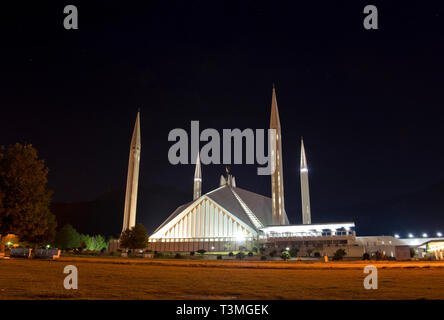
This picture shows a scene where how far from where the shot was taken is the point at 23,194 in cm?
2130

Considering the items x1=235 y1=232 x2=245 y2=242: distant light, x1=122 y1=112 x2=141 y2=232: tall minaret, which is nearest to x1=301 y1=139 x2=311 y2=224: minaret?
x1=235 y1=232 x2=245 y2=242: distant light

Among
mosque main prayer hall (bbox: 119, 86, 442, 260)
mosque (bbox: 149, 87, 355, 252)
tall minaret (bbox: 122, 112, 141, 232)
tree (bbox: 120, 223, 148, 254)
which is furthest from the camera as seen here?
tall minaret (bbox: 122, 112, 141, 232)

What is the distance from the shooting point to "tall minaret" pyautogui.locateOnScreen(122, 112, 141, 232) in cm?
4734

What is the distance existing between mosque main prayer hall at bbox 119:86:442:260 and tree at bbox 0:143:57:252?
892 inches

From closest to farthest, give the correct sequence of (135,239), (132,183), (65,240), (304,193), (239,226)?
(135,239), (239,226), (132,183), (65,240), (304,193)

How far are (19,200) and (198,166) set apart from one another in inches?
1717

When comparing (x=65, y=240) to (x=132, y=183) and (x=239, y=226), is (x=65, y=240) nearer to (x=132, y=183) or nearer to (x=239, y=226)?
(x=132, y=183)

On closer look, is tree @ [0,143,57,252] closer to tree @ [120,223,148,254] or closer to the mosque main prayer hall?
tree @ [120,223,148,254]

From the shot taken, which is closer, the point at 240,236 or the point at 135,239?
the point at 135,239

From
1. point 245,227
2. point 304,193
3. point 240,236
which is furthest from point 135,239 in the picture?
point 304,193

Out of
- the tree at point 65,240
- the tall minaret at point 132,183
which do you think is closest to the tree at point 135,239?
the tall minaret at point 132,183

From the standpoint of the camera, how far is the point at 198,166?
210 ft

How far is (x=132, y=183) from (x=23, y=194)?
90.1 feet
